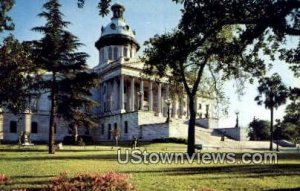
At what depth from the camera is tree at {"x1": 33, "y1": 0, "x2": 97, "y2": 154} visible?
34.2 m

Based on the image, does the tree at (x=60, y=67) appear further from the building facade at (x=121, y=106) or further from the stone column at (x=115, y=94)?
the stone column at (x=115, y=94)

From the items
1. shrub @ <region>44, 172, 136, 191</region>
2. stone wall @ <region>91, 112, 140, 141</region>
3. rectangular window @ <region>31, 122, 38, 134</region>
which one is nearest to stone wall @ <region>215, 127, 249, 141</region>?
stone wall @ <region>91, 112, 140, 141</region>

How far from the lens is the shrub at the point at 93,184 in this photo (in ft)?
39.2

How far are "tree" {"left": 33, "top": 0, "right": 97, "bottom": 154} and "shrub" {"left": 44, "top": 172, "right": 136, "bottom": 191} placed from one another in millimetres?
21048

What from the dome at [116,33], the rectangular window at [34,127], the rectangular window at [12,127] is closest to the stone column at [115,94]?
the dome at [116,33]

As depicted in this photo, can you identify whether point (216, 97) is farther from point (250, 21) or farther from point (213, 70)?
point (250, 21)

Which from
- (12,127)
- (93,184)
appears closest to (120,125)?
(12,127)

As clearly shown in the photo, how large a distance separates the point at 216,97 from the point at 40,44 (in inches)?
619

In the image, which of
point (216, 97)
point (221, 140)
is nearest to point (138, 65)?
point (221, 140)

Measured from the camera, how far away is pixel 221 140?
62906 millimetres

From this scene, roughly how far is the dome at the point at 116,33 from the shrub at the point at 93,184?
236ft

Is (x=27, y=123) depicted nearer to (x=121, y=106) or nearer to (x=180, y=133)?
(x=121, y=106)

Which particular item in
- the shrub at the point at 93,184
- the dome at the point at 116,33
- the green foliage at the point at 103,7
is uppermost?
the dome at the point at 116,33

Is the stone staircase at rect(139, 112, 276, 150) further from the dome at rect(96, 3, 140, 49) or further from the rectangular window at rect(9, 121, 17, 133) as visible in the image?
the rectangular window at rect(9, 121, 17, 133)
